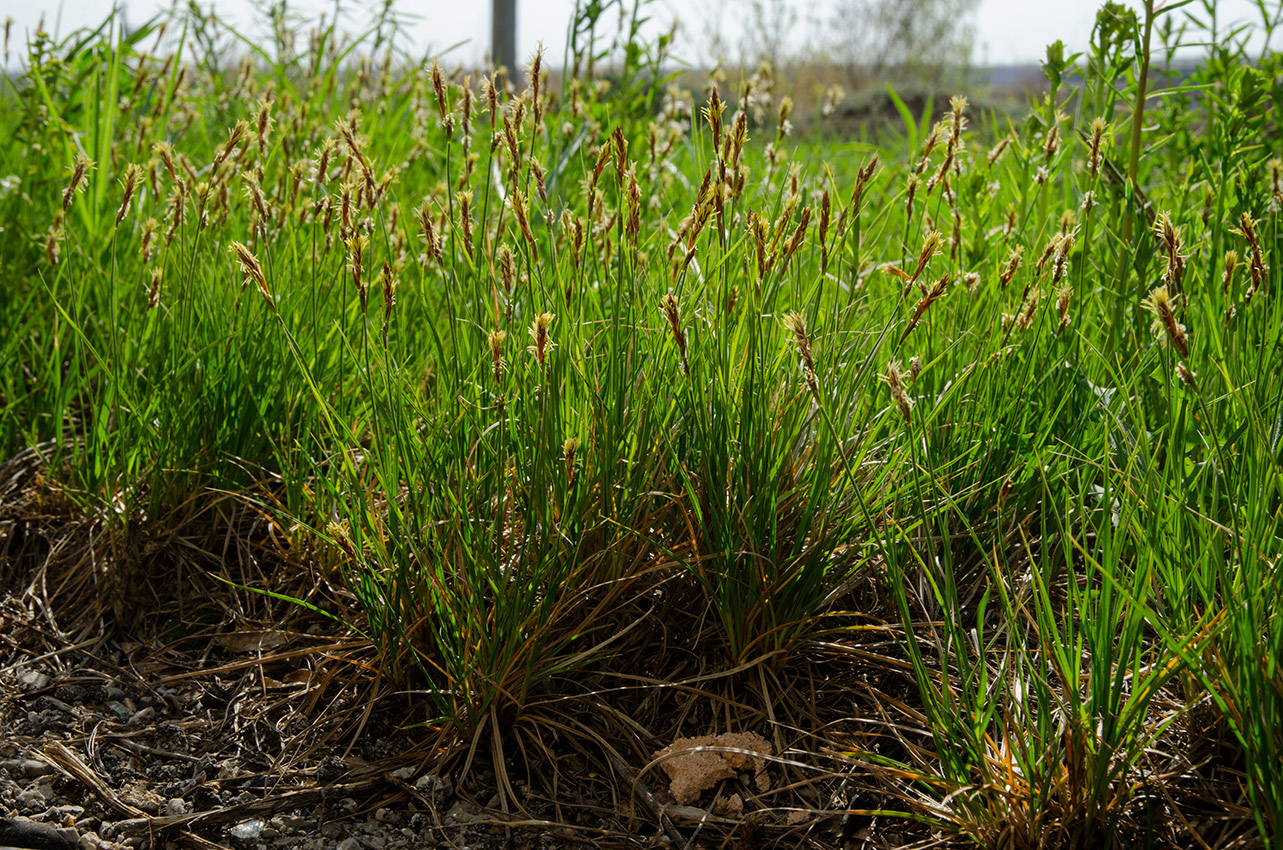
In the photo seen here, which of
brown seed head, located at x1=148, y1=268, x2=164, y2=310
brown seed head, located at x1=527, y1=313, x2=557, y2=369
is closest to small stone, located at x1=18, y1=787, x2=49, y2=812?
brown seed head, located at x1=148, y1=268, x2=164, y2=310

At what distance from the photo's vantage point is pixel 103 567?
1.96 metres

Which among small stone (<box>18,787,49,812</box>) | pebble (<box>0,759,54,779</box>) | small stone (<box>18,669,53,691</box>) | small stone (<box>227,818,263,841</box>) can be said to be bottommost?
small stone (<box>227,818,263,841</box>)

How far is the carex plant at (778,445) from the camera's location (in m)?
1.25

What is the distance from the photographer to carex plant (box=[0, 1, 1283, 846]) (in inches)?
49.2

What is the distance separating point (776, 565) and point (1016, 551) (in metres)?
0.55

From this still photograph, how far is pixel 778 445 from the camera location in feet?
5.27

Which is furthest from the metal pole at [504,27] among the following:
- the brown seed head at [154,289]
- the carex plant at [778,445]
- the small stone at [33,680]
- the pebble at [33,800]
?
the pebble at [33,800]

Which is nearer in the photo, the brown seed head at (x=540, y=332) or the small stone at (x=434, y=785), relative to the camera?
the brown seed head at (x=540, y=332)

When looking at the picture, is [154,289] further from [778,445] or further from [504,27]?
[504,27]

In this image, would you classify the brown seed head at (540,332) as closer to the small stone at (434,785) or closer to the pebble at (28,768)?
the small stone at (434,785)

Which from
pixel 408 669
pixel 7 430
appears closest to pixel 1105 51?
pixel 408 669

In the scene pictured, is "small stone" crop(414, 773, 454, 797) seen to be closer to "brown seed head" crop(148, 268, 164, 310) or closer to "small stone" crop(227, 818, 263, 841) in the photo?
"small stone" crop(227, 818, 263, 841)

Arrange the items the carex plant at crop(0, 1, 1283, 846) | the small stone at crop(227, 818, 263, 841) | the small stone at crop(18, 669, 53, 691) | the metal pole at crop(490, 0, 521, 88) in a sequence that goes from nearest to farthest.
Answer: the carex plant at crop(0, 1, 1283, 846), the small stone at crop(227, 818, 263, 841), the small stone at crop(18, 669, 53, 691), the metal pole at crop(490, 0, 521, 88)

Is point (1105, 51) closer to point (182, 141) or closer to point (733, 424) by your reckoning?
point (733, 424)
